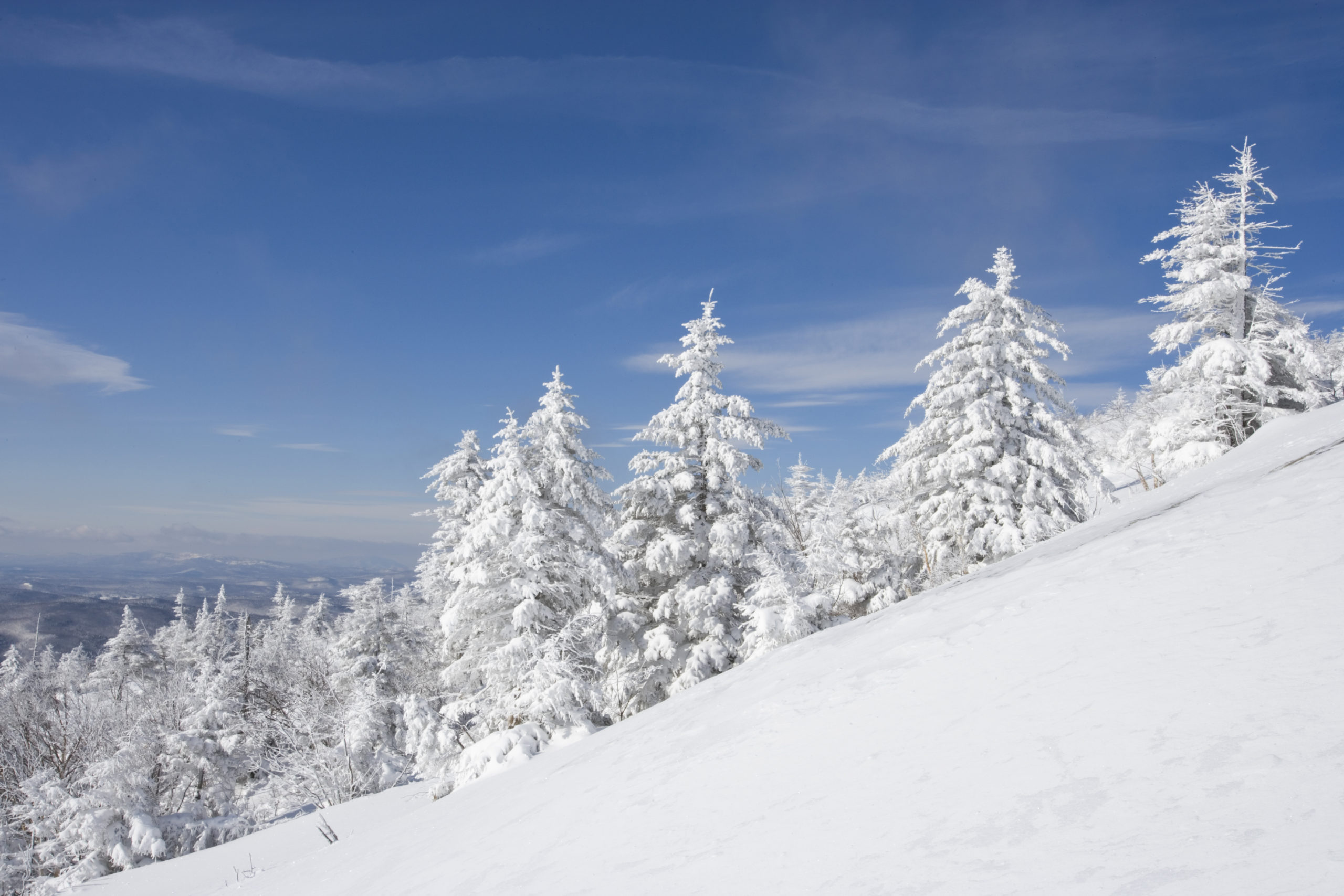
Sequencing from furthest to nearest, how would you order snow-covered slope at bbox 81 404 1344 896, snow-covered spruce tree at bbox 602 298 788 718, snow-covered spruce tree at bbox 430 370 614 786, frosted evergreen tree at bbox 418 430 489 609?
frosted evergreen tree at bbox 418 430 489 609, snow-covered spruce tree at bbox 602 298 788 718, snow-covered spruce tree at bbox 430 370 614 786, snow-covered slope at bbox 81 404 1344 896

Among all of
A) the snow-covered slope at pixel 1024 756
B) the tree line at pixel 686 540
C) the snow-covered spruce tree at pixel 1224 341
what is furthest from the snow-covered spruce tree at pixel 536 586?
the snow-covered spruce tree at pixel 1224 341

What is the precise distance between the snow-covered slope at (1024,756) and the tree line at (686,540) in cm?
826

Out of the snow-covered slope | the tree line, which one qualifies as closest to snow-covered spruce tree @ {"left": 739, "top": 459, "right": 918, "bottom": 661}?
the tree line

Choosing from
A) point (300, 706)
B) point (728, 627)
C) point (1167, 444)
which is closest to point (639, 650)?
point (728, 627)

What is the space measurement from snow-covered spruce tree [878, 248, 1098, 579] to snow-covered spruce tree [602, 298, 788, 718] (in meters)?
5.30

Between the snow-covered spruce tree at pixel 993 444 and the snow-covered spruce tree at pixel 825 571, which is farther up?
the snow-covered spruce tree at pixel 993 444

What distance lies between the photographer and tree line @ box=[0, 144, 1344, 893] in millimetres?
16250

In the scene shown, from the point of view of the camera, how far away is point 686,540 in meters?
17.4

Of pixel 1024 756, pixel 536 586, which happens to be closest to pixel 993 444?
pixel 536 586

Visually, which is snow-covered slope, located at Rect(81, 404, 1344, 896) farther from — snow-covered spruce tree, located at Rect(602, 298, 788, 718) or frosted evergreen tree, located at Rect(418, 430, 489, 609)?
frosted evergreen tree, located at Rect(418, 430, 489, 609)

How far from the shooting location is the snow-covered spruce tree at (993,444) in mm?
18109

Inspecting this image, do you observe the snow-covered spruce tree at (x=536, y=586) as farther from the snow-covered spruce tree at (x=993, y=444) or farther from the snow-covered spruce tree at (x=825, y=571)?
the snow-covered spruce tree at (x=993, y=444)

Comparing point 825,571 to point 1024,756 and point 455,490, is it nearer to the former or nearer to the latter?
point 455,490

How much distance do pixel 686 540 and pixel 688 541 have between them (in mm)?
67
